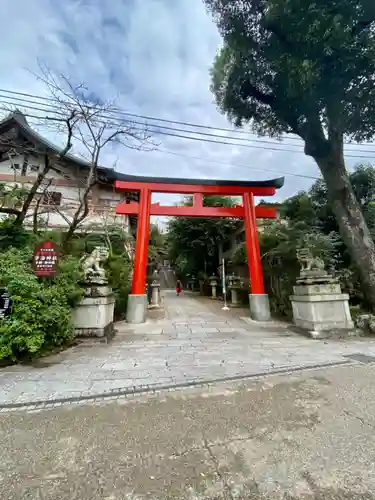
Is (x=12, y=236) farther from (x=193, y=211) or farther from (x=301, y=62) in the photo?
(x=301, y=62)

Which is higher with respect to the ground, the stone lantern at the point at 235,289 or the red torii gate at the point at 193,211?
the red torii gate at the point at 193,211

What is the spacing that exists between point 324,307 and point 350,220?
106 inches

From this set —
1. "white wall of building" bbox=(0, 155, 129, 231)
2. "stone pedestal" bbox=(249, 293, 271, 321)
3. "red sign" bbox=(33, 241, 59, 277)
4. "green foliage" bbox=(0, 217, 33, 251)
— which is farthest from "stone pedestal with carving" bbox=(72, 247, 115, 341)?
"white wall of building" bbox=(0, 155, 129, 231)

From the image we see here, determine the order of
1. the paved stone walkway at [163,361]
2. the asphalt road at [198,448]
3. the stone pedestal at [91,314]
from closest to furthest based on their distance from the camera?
the asphalt road at [198,448] < the paved stone walkway at [163,361] < the stone pedestal at [91,314]

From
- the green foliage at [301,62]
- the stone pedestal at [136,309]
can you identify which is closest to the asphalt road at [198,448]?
the stone pedestal at [136,309]

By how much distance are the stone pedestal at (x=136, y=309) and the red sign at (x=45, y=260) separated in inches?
136

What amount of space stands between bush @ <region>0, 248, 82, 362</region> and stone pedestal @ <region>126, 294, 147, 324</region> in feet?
9.23

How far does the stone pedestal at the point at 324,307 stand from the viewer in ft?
19.8

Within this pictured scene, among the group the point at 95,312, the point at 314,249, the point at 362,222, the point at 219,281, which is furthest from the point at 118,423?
the point at 219,281

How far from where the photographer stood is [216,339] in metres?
5.81

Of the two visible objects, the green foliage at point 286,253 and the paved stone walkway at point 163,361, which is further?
the green foliage at point 286,253

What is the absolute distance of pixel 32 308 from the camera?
13.3 feet

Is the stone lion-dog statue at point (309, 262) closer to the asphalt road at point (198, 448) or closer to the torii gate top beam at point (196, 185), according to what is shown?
the torii gate top beam at point (196, 185)

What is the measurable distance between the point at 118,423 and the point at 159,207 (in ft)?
23.8
